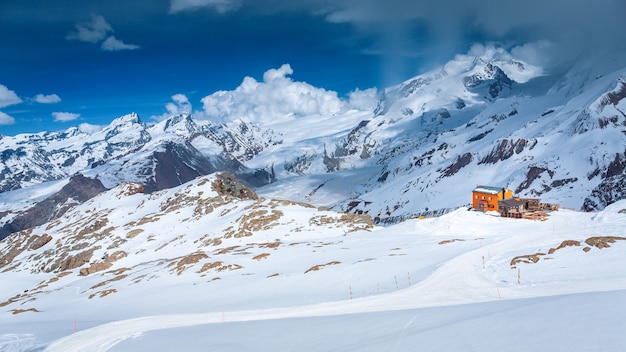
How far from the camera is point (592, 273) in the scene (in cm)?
3459

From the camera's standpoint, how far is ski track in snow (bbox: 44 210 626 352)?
30.5m

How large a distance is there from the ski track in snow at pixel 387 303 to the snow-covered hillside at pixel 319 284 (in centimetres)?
18

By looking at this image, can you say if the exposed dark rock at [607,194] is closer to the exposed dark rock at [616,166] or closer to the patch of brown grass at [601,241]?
the exposed dark rock at [616,166]

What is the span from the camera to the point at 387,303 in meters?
33.7

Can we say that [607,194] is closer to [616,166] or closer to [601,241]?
[616,166]

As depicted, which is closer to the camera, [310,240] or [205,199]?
[310,240]

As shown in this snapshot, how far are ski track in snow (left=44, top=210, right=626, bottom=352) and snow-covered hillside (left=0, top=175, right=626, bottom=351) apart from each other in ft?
0.60

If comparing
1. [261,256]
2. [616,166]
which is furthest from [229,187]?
[616,166]

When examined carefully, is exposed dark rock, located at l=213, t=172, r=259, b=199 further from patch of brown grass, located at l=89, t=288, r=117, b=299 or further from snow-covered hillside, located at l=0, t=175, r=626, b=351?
patch of brown grass, located at l=89, t=288, r=117, b=299

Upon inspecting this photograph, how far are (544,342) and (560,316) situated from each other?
144 inches

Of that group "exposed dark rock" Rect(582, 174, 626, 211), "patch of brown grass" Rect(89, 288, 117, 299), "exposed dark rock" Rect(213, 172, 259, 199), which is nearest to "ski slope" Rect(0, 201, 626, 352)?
"patch of brown grass" Rect(89, 288, 117, 299)

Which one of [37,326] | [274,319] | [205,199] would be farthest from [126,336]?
[205,199]

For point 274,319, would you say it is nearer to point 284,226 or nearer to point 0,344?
point 0,344

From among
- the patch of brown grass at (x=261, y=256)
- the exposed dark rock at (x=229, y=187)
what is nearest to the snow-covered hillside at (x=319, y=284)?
the patch of brown grass at (x=261, y=256)
